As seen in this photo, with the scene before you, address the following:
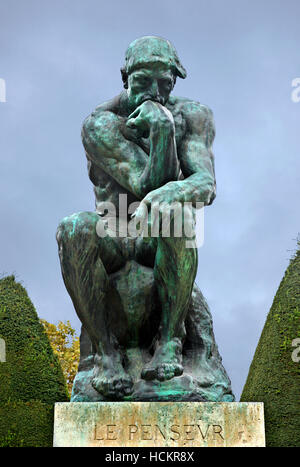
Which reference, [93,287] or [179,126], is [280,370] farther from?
[93,287]

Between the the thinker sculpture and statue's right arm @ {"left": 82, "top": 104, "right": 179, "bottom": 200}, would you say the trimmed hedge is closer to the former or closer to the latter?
the the thinker sculpture

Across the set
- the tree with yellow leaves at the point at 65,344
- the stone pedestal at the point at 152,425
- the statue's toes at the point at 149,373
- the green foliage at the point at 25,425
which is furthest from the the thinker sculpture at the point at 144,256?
the tree with yellow leaves at the point at 65,344

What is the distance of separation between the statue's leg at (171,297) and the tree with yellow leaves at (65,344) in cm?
1103

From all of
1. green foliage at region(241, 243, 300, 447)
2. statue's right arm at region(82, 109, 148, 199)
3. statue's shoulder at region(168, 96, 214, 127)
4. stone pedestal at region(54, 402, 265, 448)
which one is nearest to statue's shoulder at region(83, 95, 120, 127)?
statue's right arm at region(82, 109, 148, 199)

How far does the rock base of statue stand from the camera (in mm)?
4465

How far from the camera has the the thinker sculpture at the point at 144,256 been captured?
4.56 m

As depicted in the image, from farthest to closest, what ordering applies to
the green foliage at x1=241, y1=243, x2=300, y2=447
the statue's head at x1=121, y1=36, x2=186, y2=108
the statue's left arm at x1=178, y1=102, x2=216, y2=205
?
the green foliage at x1=241, y1=243, x2=300, y2=447
the statue's head at x1=121, y1=36, x2=186, y2=108
the statue's left arm at x1=178, y1=102, x2=216, y2=205

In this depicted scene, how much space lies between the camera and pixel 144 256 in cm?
484

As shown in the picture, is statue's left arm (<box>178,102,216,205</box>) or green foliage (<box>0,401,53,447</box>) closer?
statue's left arm (<box>178,102,216,205</box>)

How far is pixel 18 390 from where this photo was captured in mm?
8898

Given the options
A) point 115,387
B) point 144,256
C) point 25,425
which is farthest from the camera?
point 25,425

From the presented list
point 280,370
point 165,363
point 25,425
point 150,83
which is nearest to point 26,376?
point 25,425

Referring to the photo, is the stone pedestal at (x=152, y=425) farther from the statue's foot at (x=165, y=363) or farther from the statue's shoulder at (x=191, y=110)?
the statue's shoulder at (x=191, y=110)

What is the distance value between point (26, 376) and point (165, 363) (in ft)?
16.2
